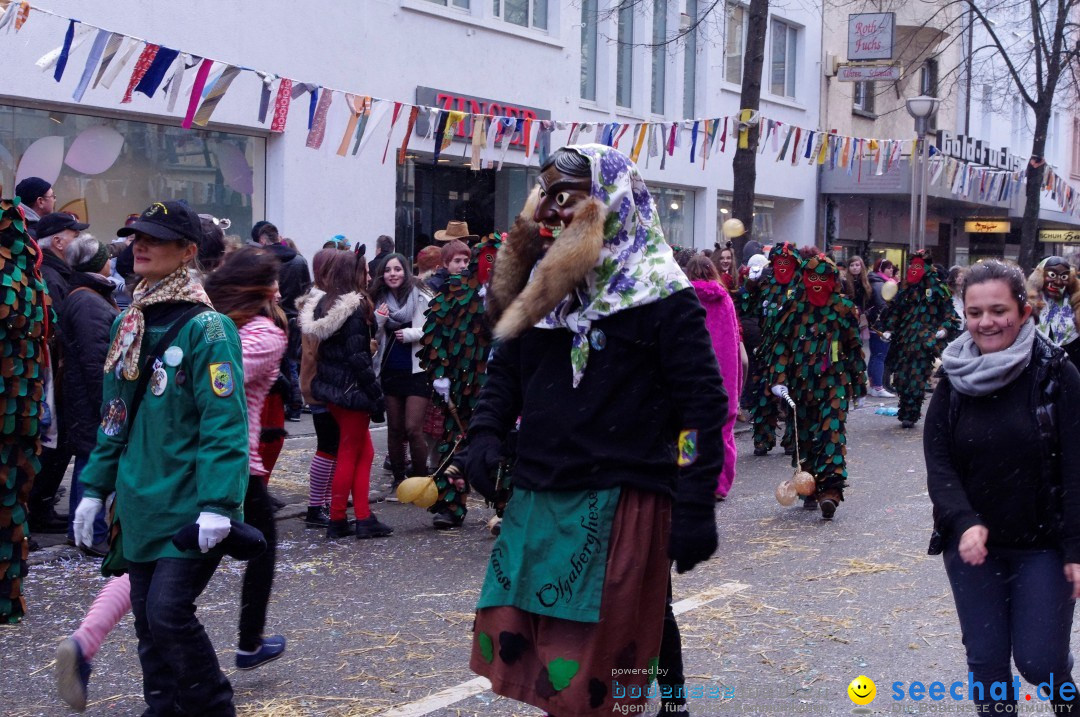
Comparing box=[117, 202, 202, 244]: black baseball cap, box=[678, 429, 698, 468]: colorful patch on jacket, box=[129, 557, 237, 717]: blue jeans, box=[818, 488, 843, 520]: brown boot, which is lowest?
box=[818, 488, 843, 520]: brown boot

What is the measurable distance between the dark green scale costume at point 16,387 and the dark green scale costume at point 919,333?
9.97 m

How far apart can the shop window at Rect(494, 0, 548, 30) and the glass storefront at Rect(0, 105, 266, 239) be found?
4.86m

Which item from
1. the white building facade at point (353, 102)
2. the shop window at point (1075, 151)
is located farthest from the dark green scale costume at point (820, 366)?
the shop window at point (1075, 151)

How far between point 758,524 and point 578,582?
17.0 feet

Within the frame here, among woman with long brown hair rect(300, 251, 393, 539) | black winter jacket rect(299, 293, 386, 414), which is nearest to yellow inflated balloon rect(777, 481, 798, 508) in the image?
woman with long brown hair rect(300, 251, 393, 539)

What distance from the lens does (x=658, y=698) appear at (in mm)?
4750

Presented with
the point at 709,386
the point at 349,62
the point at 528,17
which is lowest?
the point at 709,386

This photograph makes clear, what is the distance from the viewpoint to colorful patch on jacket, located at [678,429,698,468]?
11.1ft

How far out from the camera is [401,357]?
8.70 m

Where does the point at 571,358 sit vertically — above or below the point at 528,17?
below

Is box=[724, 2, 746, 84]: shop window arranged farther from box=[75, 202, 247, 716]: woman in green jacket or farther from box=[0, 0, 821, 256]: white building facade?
box=[75, 202, 247, 716]: woman in green jacket

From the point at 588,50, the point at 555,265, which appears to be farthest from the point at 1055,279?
the point at 588,50

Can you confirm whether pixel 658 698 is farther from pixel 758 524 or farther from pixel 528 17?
pixel 528 17

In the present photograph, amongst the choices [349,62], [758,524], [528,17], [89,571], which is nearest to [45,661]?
[89,571]
